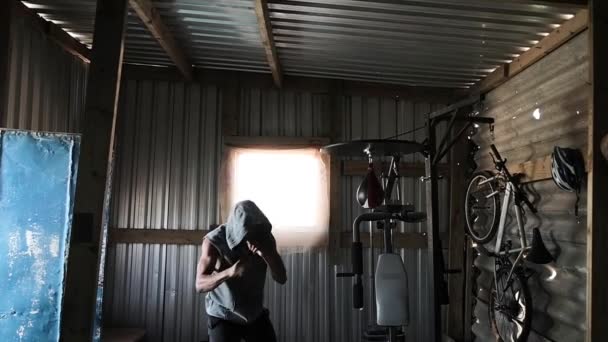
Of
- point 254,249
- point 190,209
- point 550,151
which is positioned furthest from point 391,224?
point 190,209

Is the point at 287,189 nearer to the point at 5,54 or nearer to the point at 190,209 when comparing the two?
the point at 190,209

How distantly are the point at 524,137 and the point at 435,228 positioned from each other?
1.40 m

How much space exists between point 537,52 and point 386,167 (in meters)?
1.93

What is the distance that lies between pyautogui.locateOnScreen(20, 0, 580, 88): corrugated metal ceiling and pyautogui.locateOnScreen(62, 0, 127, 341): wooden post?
3.07ft

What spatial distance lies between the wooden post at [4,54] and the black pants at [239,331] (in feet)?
7.11

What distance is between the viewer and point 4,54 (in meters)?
3.32

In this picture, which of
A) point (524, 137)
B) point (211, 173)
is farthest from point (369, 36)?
point (211, 173)

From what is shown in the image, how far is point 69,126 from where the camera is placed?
4.46 m

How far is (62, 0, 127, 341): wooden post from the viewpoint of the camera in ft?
8.67

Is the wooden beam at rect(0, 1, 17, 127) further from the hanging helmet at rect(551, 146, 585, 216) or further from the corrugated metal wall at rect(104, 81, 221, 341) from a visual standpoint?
the hanging helmet at rect(551, 146, 585, 216)

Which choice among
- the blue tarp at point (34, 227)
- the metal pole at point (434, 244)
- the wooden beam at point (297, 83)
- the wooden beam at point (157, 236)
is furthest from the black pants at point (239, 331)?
the wooden beam at point (297, 83)

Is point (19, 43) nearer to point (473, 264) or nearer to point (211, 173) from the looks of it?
point (211, 173)
